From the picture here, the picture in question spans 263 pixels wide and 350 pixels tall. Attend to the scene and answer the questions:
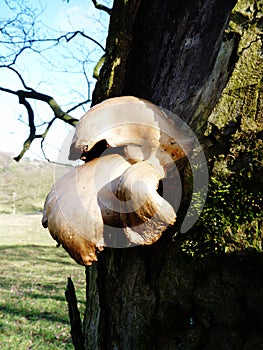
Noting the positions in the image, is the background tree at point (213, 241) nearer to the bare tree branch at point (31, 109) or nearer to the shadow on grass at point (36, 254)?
the bare tree branch at point (31, 109)

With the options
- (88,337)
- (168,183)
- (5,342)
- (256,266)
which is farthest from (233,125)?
(5,342)

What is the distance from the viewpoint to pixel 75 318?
1122 mm

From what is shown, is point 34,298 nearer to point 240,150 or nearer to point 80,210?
point 80,210

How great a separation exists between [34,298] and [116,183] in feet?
33.2

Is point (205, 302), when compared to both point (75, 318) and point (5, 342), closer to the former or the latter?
point (75, 318)

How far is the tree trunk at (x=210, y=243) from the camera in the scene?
0.83 m

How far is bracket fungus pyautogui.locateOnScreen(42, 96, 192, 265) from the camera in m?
0.79

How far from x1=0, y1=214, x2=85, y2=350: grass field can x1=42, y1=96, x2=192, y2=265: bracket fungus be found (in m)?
6.22

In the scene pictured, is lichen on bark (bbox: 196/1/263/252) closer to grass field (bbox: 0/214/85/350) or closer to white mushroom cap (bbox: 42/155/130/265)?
white mushroom cap (bbox: 42/155/130/265)

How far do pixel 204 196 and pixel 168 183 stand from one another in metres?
0.09

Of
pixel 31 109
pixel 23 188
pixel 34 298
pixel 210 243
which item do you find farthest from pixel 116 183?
pixel 23 188

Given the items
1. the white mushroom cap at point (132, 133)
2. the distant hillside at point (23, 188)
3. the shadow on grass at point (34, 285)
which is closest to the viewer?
the white mushroom cap at point (132, 133)

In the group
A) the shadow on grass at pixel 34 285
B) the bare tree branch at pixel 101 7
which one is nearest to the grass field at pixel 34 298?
the shadow on grass at pixel 34 285

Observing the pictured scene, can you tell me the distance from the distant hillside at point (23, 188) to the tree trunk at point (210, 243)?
33.3m
